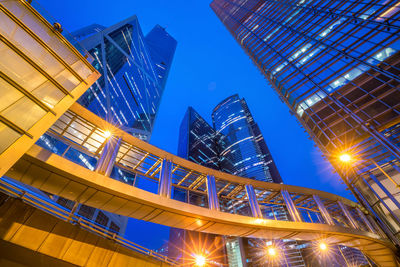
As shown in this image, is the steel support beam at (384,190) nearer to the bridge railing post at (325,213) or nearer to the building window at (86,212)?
the bridge railing post at (325,213)

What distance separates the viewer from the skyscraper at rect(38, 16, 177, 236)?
42.5 meters

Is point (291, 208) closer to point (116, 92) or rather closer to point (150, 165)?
point (150, 165)

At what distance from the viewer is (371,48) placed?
1453cm

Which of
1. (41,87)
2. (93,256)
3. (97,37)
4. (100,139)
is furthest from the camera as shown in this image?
(97,37)

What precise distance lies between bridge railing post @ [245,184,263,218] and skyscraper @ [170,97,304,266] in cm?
3480

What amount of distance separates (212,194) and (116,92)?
67.3 meters

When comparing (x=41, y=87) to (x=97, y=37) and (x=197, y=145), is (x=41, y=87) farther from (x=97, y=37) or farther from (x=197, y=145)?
(x=197, y=145)

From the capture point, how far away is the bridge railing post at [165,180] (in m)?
9.33

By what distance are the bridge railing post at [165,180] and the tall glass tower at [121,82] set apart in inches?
1603

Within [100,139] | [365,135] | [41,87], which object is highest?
[365,135]

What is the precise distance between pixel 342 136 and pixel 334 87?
4.65m

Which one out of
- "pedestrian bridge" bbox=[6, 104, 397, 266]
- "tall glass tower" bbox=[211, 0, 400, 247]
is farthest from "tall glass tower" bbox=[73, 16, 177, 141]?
"tall glass tower" bbox=[211, 0, 400, 247]

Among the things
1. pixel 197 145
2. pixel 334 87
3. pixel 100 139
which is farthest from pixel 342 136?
pixel 197 145

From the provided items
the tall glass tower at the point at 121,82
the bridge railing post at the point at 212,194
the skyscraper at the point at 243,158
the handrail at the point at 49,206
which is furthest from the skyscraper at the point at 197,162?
the tall glass tower at the point at 121,82
